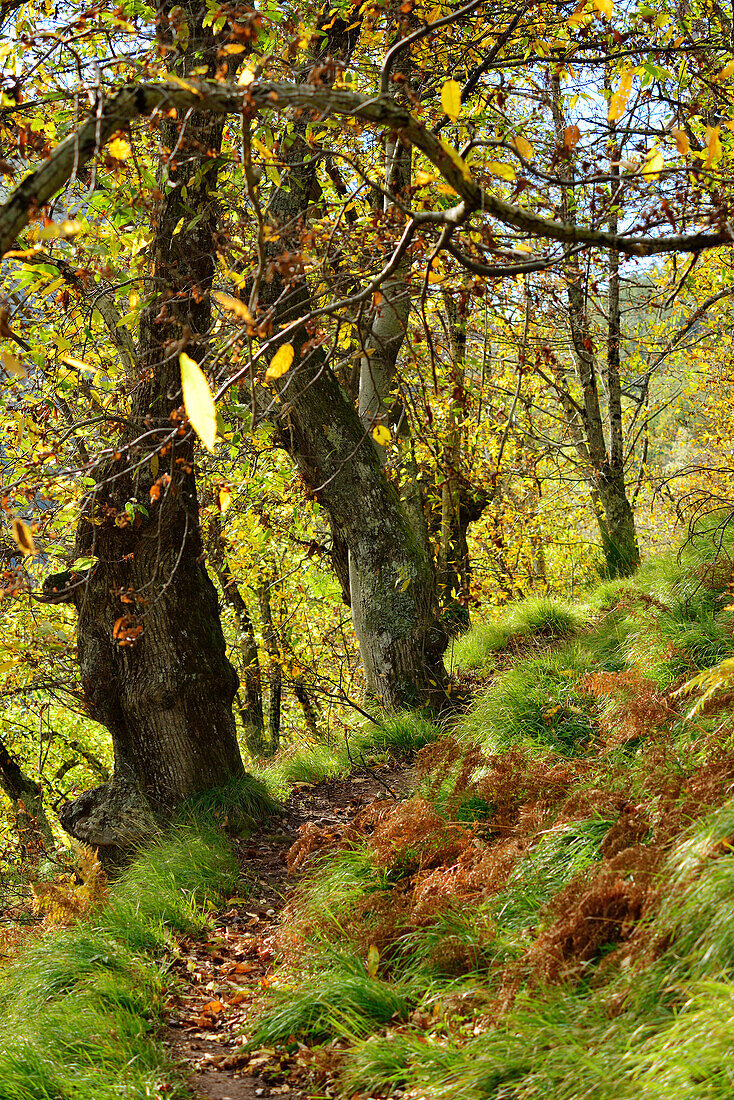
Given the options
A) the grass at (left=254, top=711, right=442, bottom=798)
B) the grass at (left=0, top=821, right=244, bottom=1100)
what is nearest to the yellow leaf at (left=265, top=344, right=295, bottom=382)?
the grass at (left=0, top=821, right=244, bottom=1100)

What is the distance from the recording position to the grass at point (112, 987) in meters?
2.89

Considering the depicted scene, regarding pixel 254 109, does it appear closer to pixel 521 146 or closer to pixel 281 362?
pixel 281 362

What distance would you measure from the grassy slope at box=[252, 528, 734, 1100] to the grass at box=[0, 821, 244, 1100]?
1.80 ft

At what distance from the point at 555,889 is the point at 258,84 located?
2997 mm

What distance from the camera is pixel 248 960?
Answer: 13.4ft

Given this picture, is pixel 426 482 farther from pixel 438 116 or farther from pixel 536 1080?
pixel 536 1080

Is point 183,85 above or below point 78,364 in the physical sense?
above

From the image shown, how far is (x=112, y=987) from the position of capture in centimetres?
347

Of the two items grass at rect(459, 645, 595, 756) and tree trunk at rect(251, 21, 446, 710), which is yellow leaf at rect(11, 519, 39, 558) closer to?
grass at rect(459, 645, 595, 756)

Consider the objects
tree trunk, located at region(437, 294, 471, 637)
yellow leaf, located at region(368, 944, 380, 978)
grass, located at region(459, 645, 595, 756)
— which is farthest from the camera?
tree trunk, located at region(437, 294, 471, 637)

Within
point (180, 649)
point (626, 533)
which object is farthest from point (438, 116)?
point (626, 533)

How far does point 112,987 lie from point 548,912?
1832 mm

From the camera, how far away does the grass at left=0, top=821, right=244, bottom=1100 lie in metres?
2.89

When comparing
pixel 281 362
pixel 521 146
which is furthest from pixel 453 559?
pixel 281 362
